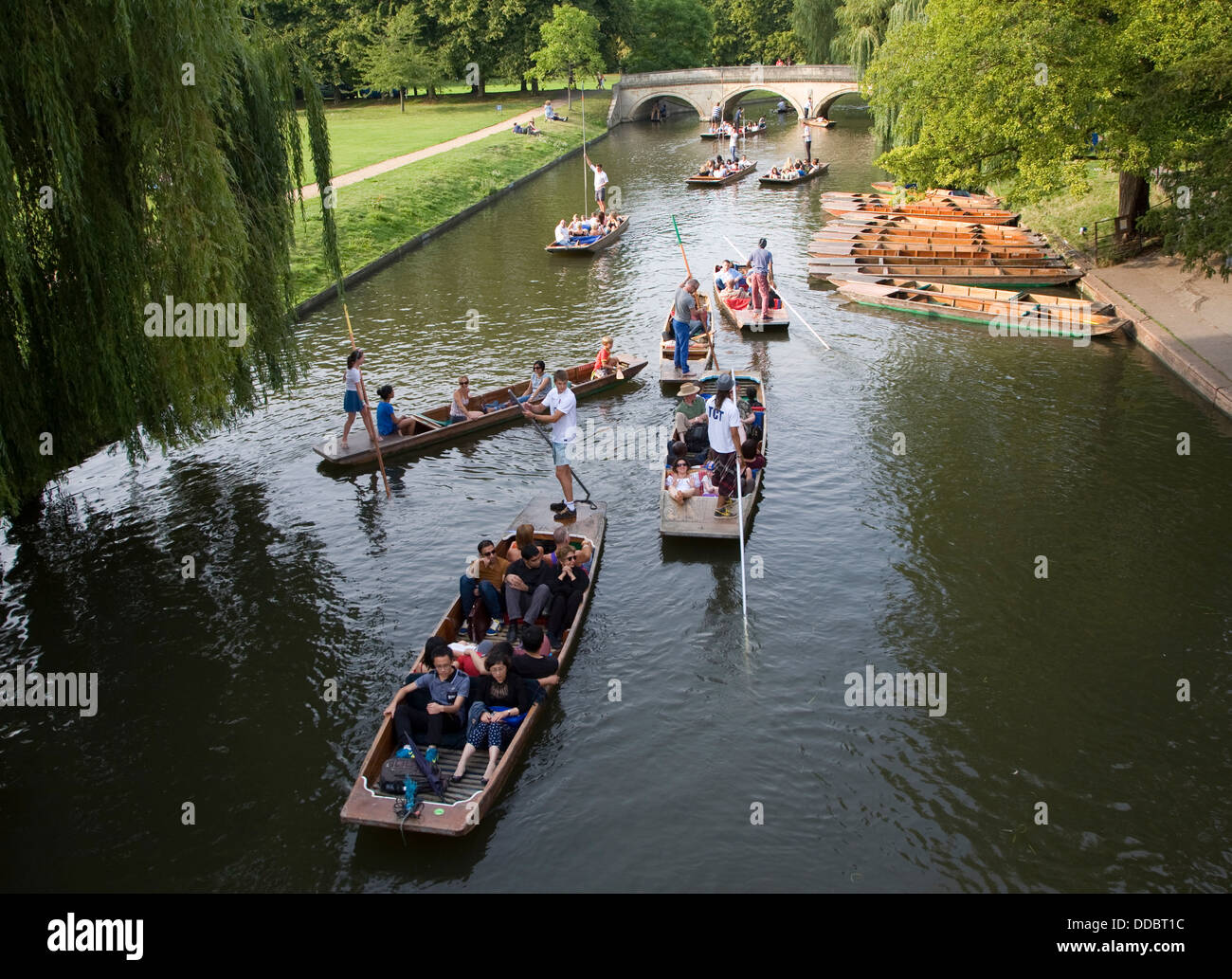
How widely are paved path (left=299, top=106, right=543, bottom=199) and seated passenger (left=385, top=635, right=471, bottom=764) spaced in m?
24.9

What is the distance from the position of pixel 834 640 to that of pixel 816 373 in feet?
36.6

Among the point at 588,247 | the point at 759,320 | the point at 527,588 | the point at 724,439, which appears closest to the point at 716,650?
the point at 527,588

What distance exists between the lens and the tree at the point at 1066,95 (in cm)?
2266

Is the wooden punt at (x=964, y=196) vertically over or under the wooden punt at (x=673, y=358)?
over

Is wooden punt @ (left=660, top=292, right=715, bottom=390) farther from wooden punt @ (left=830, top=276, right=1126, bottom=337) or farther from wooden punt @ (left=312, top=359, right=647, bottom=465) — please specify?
wooden punt @ (left=830, top=276, right=1126, bottom=337)

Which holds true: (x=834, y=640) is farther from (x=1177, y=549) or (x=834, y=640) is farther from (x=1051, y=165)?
(x=1051, y=165)

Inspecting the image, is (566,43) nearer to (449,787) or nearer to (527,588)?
(527,588)

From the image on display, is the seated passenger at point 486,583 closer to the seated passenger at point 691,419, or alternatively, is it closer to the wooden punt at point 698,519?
the wooden punt at point 698,519

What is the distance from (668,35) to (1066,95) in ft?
234

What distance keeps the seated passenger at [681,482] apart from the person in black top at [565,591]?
8.89 ft

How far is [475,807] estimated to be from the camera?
10.1 metres

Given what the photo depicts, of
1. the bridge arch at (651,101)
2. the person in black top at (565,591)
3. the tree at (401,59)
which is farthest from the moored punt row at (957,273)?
the bridge arch at (651,101)

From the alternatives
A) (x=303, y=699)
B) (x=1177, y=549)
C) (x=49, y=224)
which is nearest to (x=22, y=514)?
(x=49, y=224)

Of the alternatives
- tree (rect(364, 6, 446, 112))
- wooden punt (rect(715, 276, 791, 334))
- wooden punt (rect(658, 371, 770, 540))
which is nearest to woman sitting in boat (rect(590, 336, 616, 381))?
wooden punt (rect(715, 276, 791, 334))
